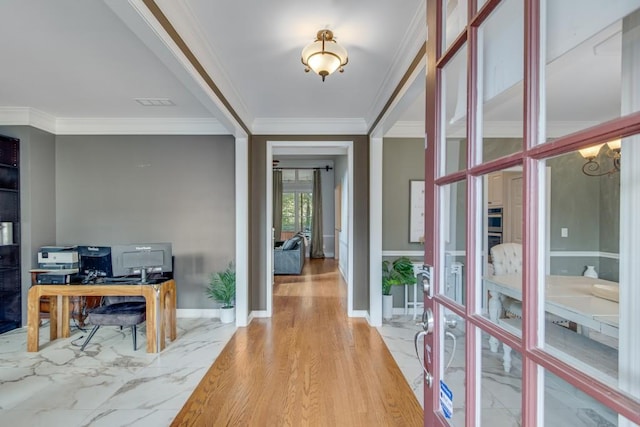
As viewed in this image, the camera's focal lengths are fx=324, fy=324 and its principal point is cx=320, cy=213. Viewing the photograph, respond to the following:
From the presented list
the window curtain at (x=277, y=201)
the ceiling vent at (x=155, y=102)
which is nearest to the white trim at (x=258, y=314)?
the ceiling vent at (x=155, y=102)

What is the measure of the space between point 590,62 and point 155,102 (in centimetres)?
399

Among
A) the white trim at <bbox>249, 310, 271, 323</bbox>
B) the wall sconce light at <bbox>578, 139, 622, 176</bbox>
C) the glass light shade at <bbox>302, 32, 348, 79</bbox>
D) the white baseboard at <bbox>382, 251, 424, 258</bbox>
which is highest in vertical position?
the glass light shade at <bbox>302, 32, 348, 79</bbox>

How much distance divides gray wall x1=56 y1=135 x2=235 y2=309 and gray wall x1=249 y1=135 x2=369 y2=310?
0.33m

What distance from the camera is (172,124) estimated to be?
429 centimetres

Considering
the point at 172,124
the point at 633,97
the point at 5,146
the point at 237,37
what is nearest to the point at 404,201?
the point at 237,37

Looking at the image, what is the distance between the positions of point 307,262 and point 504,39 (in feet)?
28.2

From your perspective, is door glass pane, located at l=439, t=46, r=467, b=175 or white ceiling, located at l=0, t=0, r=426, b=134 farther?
white ceiling, located at l=0, t=0, r=426, b=134

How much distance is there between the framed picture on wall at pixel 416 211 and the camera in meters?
4.44

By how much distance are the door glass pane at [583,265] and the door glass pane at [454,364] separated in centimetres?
31

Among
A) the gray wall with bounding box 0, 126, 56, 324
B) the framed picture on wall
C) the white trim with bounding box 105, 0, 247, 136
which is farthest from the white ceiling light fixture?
the gray wall with bounding box 0, 126, 56, 324

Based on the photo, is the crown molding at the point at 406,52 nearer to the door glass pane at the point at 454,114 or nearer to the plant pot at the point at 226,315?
the door glass pane at the point at 454,114

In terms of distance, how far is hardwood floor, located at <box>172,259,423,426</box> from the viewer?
2.21 meters

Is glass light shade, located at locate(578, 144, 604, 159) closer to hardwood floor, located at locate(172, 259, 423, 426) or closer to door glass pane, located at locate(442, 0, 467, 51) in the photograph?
door glass pane, located at locate(442, 0, 467, 51)

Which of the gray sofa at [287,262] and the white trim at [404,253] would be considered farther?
the gray sofa at [287,262]
